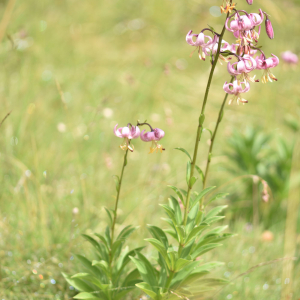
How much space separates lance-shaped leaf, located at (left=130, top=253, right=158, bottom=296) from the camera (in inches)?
51.9

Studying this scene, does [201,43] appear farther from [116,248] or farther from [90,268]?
[90,268]

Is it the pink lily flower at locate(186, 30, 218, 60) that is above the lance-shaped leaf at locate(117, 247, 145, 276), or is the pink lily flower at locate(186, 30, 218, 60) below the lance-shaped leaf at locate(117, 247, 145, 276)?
above

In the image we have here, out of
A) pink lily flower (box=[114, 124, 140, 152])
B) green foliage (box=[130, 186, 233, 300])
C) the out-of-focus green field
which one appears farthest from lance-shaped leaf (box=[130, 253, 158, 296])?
pink lily flower (box=[114, 124, 140, 152])

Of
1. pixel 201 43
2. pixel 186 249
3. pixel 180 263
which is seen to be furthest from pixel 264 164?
pixel 201 43

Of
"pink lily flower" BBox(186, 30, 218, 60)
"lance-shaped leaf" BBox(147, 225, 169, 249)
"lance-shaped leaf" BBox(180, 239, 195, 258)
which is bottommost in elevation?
"lance-shaped leaf" BBox(180, 239, 195, 258)

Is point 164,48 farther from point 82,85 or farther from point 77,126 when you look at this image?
point 77,126

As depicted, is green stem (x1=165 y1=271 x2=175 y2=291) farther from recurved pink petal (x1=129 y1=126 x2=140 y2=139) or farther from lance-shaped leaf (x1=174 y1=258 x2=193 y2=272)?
recurved pink petal (x1=129 y1=126 x2=140 y2=139)

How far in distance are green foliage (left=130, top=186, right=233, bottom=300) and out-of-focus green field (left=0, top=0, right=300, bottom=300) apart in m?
0.39

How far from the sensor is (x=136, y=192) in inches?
91.2

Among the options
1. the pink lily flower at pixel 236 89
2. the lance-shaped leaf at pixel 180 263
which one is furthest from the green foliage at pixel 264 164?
the pink lily flower at pixel 236 89

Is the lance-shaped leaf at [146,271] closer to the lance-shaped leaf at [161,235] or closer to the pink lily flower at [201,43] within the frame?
the lance-shaped leaf at [161,235]

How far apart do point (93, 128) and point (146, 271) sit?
73.0 inches

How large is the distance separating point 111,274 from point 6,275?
589mm

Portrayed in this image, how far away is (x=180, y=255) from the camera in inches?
50.1
